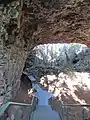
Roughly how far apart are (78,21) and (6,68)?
157 cm

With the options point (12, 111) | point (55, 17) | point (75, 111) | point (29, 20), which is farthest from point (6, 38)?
point (75, 111)

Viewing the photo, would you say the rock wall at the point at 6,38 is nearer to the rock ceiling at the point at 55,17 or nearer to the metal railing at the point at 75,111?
the rock ceiling at the point at 55,17

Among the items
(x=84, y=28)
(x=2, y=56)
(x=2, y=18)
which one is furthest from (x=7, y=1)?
(x=84, y=28)

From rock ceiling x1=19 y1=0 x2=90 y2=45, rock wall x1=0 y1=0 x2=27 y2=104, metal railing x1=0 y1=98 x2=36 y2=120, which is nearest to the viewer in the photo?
metal railing x1=0 y1=98 x2=36 y2=120

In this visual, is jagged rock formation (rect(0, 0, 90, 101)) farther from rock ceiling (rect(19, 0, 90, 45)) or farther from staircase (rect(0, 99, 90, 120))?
staircase (rect(0, 99, 90, 120))

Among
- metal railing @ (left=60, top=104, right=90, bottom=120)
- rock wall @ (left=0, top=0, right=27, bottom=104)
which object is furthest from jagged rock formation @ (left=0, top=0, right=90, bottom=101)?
metal railing @ (left=60, top=104, right=90, bottom=120)

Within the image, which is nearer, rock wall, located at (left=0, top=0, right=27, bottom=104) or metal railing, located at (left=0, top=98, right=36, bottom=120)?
metal railing, located at (left=0, top=98, right=36, bottom=120)

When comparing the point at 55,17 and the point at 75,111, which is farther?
the point at 55,17

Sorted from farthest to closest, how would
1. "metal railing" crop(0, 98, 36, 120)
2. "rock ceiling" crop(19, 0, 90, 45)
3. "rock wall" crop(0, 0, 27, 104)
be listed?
"rock ceiling" crop(19, 0, 90, 45)
"rock wall" crop(0, 0, 27, 104)
"metal railing" crop(0, 98, 36, 120)

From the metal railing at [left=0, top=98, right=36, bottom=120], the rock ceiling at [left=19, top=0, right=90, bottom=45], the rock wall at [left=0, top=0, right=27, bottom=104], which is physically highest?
the rock ceiling at [left=19, top=0, right=90, bottom=45]

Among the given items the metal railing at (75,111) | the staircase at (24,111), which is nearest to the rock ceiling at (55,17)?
the staircase at (24,111)

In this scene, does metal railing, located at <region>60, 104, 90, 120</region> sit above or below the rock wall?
below

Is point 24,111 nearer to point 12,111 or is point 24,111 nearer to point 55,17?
point 12,111

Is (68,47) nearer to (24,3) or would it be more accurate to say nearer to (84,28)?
(84,28)
